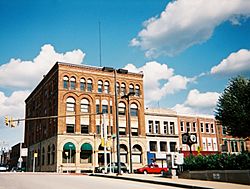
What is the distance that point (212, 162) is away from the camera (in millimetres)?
19094

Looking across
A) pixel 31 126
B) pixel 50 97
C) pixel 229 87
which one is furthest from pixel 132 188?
pixel 31 126

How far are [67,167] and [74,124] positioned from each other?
703 centimetres

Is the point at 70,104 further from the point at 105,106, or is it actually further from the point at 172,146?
the point at 172,146

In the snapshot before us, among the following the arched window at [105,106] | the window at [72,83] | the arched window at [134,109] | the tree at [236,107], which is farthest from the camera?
the arched window at [134,109]

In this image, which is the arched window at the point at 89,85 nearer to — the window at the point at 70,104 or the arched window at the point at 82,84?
Result: the arched window at the point at 82,84

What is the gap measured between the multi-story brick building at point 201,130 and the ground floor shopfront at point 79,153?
31.0 feet

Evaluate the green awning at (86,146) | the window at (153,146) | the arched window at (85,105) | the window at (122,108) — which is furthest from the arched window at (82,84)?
the window at (153,146)

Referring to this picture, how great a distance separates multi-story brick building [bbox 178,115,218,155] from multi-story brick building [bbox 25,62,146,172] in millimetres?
9126

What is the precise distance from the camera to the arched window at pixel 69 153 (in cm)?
4838

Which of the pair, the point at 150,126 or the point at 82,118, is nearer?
the point at 82,118

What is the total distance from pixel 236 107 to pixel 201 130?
34.0 meters

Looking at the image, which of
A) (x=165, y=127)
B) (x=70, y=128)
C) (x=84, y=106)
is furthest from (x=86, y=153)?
(x=165, y=127)

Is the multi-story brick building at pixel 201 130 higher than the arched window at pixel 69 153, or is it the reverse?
the multi-story brick building at pixel 201 130

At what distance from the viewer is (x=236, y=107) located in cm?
2806
